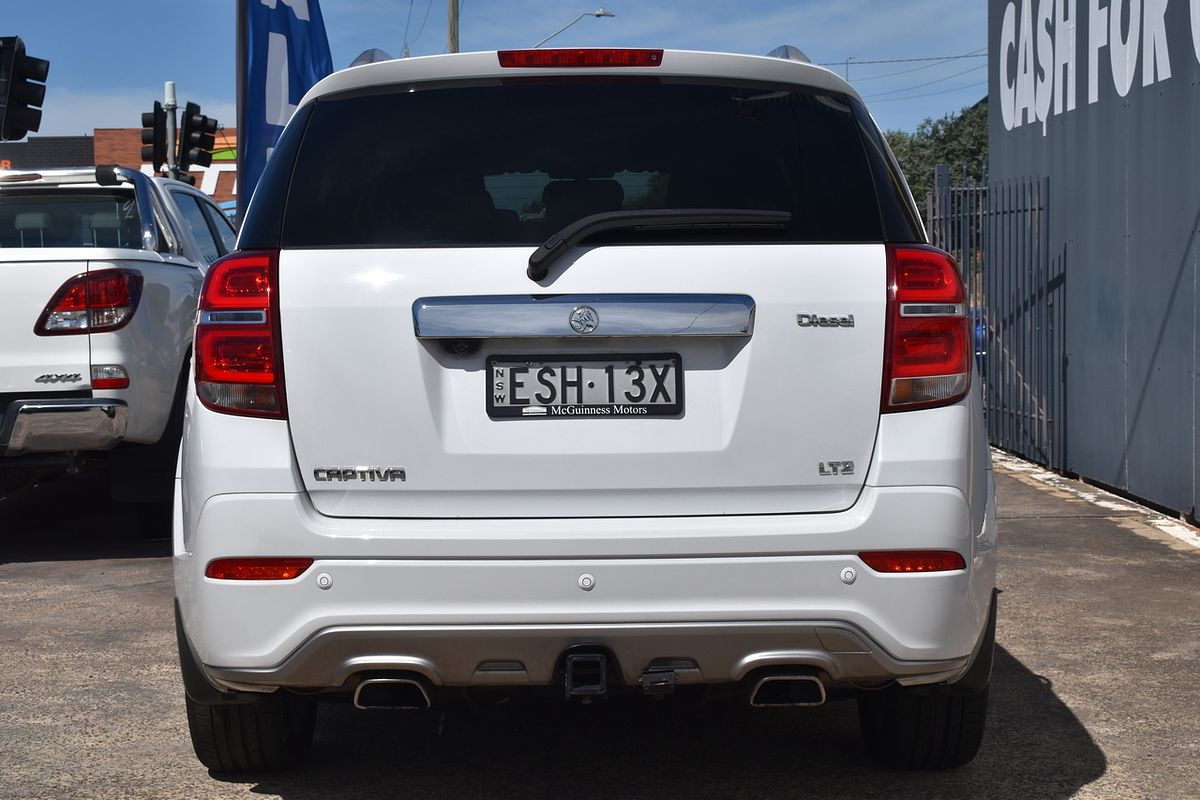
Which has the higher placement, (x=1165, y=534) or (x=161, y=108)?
(x=161, y=108)

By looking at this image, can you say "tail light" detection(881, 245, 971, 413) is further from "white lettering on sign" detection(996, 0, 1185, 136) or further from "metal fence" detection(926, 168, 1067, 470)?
"metal fence" detection(926, 168, 1067, 470)

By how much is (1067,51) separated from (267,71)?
535 cm

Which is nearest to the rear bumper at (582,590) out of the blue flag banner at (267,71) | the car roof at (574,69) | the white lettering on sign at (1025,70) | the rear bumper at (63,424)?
the car roof at (574,69)

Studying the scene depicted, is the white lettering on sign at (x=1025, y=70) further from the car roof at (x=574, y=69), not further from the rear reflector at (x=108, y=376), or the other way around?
the car roof at (x=574, y=69)

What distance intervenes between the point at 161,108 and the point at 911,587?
2209 cm

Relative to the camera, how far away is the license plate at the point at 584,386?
11.1 ft

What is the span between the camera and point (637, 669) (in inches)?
135

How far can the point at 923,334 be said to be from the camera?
3457 mm

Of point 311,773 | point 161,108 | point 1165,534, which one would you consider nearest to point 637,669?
point 311,773

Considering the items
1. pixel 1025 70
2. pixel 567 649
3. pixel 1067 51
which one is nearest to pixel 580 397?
pixel 567 649

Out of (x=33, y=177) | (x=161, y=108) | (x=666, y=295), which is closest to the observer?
(x=666, y=295)

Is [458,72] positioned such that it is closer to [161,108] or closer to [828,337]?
[828,337]

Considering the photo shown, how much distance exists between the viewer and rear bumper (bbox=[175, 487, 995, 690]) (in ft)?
11.0

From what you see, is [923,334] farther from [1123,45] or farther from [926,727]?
[1123,45]
